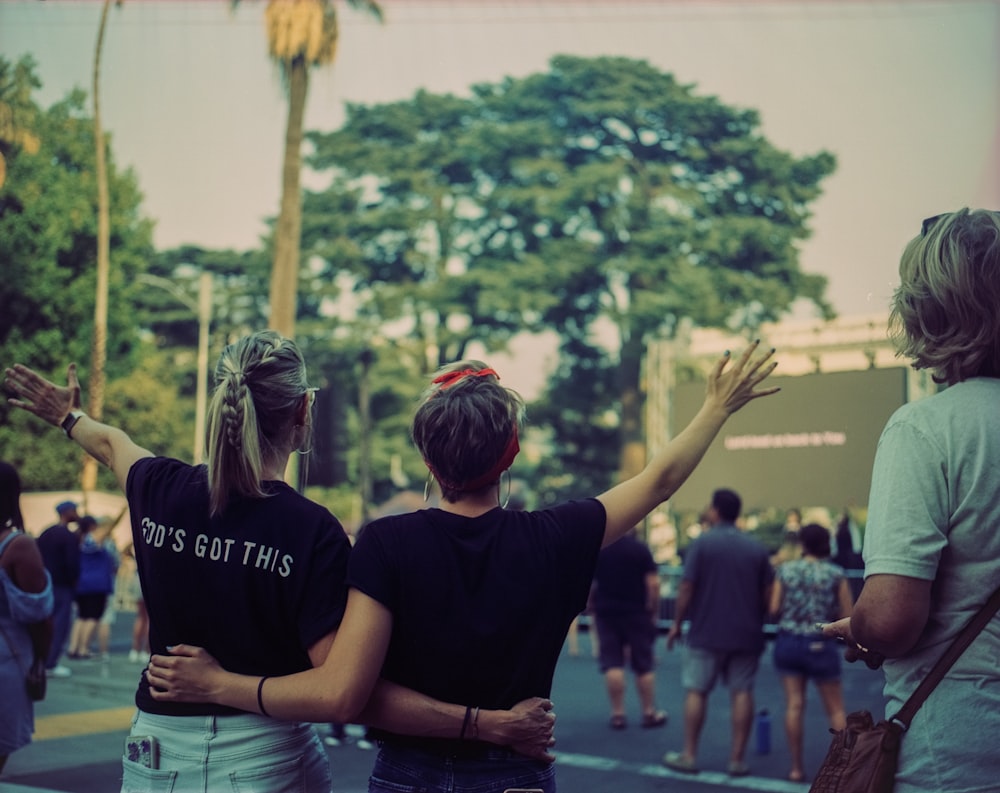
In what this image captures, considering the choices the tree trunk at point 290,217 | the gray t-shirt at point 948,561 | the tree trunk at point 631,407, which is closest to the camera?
the gray t-shirt at point 948,561

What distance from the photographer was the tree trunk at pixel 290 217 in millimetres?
17109

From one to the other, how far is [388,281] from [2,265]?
35.3 feet

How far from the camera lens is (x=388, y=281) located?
3416 cm

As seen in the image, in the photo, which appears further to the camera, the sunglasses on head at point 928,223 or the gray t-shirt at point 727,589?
the gray t-shirt at point 727,589

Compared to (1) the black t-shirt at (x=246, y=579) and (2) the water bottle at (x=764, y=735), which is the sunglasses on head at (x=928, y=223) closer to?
(1) the black t-shirt at (x=246, y=579)

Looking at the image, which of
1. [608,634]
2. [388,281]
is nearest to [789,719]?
[608,634]

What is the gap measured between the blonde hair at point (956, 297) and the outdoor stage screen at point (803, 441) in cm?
1502

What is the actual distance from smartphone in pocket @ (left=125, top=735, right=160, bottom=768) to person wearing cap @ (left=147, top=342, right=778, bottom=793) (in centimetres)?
12

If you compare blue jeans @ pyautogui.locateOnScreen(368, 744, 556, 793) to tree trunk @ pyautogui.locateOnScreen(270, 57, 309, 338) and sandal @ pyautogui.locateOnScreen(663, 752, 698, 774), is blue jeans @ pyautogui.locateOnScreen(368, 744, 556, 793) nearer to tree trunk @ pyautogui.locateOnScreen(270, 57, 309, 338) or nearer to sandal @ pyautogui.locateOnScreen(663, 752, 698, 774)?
sandal @ pyautogui.locateOnScreen(663, 752, 698, 774)

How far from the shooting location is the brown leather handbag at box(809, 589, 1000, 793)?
6.72 feet

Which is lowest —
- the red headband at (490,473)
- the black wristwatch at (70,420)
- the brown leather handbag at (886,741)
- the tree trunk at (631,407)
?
the brown leather handbag at (886,741)

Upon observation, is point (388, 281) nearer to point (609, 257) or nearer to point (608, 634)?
point (609, 257)

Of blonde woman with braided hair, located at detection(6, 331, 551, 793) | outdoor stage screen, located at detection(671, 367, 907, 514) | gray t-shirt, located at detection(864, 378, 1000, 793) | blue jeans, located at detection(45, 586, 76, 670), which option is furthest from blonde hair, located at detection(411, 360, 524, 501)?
outdoor stage screen, located at detection(671, 367, 907, 514)

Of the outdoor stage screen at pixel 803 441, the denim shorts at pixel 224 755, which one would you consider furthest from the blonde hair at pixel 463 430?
the outdoor stage screen at pixel 803 441
